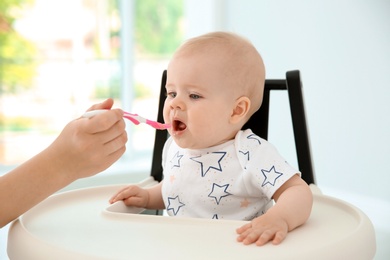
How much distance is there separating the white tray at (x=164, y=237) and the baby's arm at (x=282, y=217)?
0.01 metres

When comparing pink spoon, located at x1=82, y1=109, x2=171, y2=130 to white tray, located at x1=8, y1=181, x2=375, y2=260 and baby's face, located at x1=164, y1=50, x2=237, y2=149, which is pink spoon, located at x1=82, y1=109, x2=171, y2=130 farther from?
white tray, located at x1=8, y1=181, x2=375, y2=260

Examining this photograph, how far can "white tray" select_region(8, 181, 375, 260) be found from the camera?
70 cm

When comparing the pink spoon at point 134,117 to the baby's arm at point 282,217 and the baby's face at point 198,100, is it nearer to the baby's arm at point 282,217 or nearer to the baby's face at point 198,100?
the baby's face at point 198,100

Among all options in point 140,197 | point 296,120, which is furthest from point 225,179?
point 296,120

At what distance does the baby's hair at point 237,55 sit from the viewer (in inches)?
37.5

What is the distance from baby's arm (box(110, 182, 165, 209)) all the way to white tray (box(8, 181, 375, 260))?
0.17 ft

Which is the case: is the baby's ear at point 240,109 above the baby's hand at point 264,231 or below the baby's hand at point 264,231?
above

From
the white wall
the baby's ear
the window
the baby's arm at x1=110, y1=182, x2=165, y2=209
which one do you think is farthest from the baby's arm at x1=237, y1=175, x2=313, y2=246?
the window

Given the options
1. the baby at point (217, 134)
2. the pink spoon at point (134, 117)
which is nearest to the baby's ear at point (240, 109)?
the baby at point (217, 134)

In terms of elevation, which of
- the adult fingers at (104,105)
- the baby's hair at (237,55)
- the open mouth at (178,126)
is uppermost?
the baby's hair at (237,55)

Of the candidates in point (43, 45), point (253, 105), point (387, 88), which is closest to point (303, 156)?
point (253, 105)

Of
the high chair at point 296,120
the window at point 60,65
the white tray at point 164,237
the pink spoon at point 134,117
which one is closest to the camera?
the white tray at point 164,237

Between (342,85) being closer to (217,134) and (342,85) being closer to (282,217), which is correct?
(217,134)

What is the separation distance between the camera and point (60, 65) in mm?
3398
